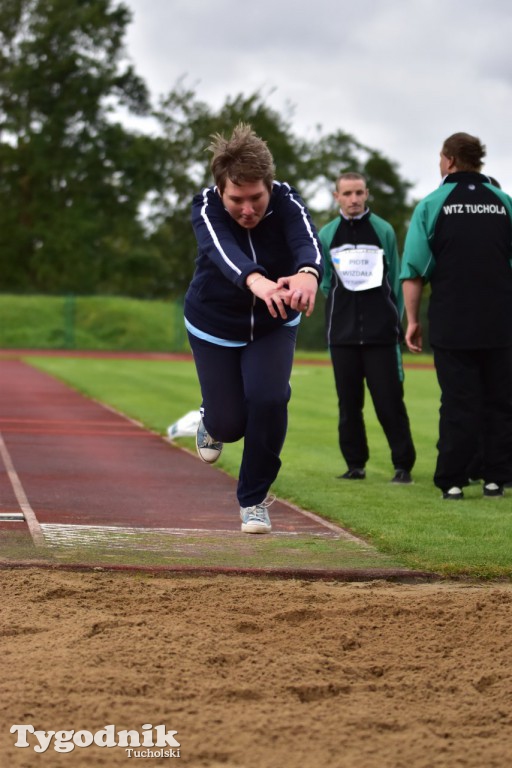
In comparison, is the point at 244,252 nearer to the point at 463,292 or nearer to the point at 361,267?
the point at 463,292

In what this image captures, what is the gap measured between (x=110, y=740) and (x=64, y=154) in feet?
183

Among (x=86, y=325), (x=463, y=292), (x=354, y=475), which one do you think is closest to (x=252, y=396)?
(x=463, y=292)

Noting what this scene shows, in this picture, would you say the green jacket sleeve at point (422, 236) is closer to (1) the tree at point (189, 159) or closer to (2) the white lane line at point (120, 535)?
(2) the white lane line at point (120, 535)

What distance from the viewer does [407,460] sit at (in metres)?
8.98

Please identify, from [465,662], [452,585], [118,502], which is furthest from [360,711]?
[118,502]

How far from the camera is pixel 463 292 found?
7926mm

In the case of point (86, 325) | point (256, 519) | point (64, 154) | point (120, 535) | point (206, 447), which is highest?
point (64, 154)

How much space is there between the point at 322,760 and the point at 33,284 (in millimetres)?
56111

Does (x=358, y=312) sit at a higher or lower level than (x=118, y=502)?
higher

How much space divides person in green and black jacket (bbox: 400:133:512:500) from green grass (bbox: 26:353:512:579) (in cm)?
48

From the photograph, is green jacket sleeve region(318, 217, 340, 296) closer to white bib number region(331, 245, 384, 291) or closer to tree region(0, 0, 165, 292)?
white bib number region(331, 245, 384, 291)

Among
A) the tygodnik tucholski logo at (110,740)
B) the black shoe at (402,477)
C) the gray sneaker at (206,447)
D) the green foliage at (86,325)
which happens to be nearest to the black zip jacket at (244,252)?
the gray sneaker at (206,447)

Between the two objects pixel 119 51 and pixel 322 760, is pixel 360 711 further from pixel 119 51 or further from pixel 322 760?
pixel 119 51

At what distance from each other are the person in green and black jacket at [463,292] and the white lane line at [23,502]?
102 inches
